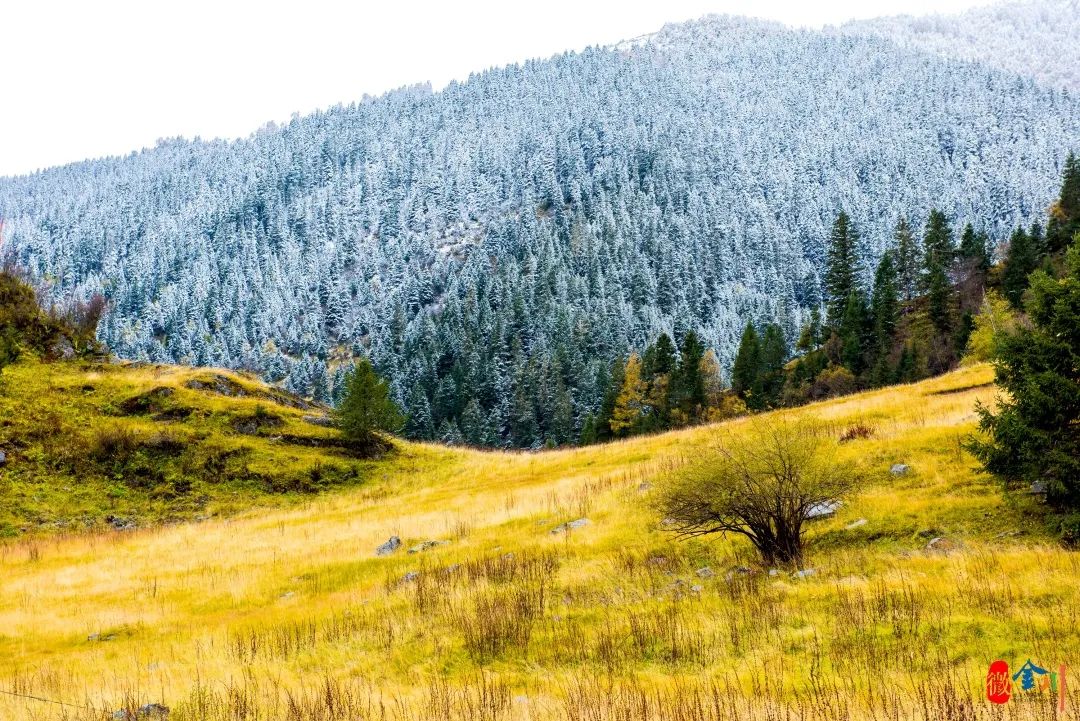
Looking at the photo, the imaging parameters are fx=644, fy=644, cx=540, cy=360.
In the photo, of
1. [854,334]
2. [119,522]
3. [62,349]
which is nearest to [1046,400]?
[119,522]

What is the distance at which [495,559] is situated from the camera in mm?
16797

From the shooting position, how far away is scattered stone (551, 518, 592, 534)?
1909cm

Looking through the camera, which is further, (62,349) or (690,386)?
(690,386)

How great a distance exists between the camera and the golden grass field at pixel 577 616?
8.01 meters

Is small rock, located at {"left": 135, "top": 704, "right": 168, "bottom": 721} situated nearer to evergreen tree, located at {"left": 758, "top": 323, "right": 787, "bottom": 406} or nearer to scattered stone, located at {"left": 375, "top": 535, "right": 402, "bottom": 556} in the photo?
scattered stone, located at {"left": 375, "top": 535, "right": 402, "bottom": 556}

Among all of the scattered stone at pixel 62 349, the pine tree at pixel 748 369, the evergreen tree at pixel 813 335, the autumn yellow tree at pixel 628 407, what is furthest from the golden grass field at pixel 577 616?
the evergreen tree at pixel 813 335

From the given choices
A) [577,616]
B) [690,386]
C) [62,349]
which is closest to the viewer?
[577,616]

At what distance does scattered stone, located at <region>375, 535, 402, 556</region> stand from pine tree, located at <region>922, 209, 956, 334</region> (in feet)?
255

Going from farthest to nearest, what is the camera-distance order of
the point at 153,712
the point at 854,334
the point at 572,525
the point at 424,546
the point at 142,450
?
the point at 854,334
the point at 142,450
the point at 424,546
the point at 572,525
the point at 153,712

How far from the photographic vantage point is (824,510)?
54.9 ft

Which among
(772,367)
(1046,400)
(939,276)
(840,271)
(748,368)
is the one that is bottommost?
(772,367)

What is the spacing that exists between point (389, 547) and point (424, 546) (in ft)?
4.16

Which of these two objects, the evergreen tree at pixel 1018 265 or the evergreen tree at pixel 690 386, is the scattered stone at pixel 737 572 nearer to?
the evergreen tree at pixel 690 386

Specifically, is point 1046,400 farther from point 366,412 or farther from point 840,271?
point 840,271
